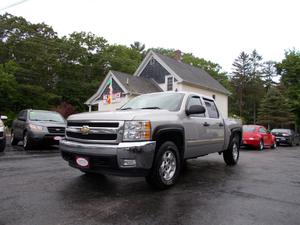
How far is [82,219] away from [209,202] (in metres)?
2.03

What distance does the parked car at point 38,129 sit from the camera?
34.8ft

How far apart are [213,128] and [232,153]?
1.97m

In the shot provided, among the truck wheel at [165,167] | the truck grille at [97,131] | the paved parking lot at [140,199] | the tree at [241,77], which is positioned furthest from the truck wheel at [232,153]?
the tree at [241,77]

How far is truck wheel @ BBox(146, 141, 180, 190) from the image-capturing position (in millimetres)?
4910

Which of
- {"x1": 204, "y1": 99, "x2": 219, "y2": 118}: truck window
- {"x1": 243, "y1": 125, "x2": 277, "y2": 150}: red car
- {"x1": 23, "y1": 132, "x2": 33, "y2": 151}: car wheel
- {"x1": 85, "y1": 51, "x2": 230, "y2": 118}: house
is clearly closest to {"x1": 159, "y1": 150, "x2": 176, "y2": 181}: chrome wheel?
{"x1": 204, "y1": 99, "x2": 219, "y2": 118}: truck window

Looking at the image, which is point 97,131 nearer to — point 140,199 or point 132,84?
point 140,199

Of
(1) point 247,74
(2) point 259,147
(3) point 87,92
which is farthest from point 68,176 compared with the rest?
(1) point 247,74

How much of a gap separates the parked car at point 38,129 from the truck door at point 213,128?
625cm

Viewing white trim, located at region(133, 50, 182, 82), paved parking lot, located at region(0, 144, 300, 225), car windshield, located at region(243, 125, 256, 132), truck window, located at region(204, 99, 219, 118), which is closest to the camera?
paved parking lot, located at region(0, 144, 300, 225)

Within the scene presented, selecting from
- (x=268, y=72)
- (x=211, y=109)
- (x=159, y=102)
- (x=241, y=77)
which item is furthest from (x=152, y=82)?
(x=268, y=72)

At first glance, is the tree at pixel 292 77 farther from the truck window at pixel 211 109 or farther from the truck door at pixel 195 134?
the truck door at pixel 195 134

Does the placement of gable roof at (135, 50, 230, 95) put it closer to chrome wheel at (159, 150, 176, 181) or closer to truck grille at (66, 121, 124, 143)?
chrome wheel at (159, 150, 176, 181)

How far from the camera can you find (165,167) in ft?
17.1

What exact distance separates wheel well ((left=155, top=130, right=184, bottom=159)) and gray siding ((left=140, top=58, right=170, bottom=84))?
24563 mm
